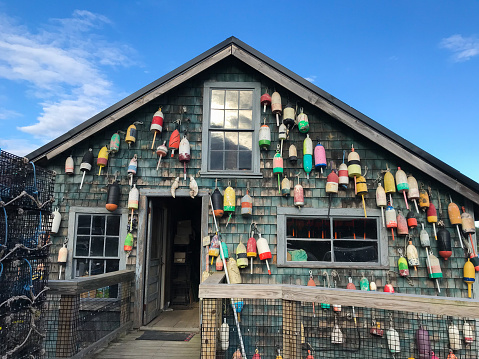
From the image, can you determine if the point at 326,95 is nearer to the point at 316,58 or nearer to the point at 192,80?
the point at 192,80

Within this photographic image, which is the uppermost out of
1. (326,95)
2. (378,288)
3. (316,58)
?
(316,58)

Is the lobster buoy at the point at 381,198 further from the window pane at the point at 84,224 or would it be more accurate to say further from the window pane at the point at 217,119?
the window pane at the point at 84,224

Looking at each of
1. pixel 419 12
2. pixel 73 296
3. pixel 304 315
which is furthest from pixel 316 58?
pixel 73 296

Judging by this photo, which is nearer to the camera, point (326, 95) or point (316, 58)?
point (326, 95)

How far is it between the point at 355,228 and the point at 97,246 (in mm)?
3988

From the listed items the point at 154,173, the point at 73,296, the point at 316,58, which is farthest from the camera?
the point at 316,58

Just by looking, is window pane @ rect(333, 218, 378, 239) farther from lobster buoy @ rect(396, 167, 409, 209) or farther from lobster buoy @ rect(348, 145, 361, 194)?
lobster buoy @ rect(396, 167, 409, 209)

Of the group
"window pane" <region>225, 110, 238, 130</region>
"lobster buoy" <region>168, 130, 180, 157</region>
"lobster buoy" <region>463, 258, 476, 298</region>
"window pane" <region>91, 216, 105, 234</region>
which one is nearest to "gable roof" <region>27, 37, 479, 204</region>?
"lobster buoy" <region>168, 130, 180, 157</region>

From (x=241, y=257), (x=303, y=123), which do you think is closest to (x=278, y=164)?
(x=303, y=123)

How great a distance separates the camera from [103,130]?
18.3 feet

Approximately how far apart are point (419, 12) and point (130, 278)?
14880mm

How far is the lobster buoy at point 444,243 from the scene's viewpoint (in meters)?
4.86

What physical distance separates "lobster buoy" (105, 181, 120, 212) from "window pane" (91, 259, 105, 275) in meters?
0.84

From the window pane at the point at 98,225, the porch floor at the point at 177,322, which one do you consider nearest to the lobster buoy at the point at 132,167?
the window pane at the point at 98,225
